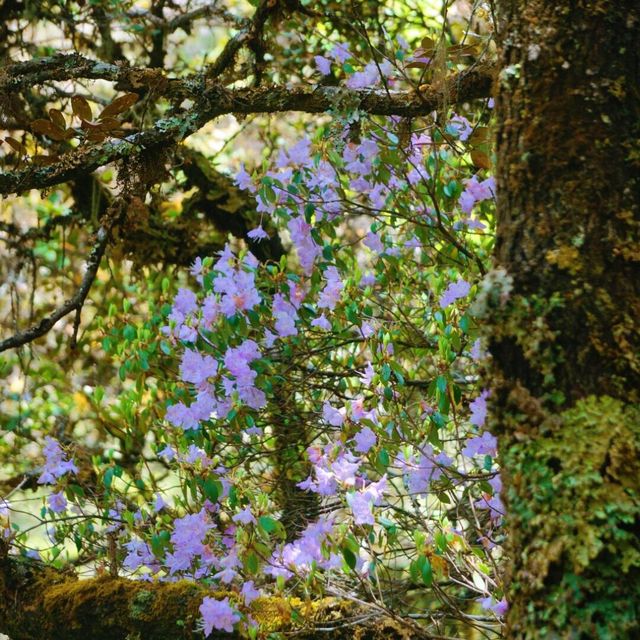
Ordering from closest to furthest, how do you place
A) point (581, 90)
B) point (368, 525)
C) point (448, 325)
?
point (581, 90) → point (368, 525) → point (448, 325)

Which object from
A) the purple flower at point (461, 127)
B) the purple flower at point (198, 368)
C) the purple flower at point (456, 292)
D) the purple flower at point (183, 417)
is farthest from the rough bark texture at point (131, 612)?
the purple flower at point (461, 127)

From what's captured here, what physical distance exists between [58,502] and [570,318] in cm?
227

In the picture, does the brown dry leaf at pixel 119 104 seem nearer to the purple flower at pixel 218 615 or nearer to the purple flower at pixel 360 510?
the purple flower at pixel 360 510

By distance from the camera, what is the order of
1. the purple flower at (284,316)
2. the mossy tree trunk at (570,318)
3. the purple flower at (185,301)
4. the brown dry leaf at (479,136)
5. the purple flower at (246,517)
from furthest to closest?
1. the purple flower at (185,301)
2. the purple flower at (284,316)
3. the brown dry leaf at (479,136)
4. the purple flower at (246,517)
5. the mossy tree trunk at (570,318)

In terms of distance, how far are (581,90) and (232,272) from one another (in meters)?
1.50

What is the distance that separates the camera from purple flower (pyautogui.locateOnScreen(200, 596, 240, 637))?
80.4 inches

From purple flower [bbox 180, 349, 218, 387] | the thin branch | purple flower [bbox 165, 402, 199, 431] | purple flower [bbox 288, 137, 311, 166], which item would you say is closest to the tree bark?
purple flower [bbox 165, 402, 199, 431]

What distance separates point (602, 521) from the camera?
118 cm

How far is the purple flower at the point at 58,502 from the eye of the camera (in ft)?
9.75

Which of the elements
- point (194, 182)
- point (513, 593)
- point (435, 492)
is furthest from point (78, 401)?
point (513, 593)

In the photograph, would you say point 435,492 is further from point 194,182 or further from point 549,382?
point 194,182

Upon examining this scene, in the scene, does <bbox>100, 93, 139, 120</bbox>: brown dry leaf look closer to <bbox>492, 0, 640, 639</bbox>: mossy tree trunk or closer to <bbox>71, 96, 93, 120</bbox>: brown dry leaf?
<bbox>71, 96, 93, 120</bbox>: brown dry leaf

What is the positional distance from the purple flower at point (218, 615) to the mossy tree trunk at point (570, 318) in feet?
3.17

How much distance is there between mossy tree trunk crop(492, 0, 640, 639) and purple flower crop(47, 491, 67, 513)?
2.10 m
